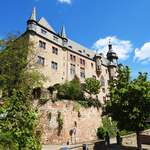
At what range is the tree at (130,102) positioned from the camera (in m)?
31.2

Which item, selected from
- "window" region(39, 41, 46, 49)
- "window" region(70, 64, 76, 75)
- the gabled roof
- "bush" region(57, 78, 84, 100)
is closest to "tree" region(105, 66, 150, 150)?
"bush" region(57, 78, 84, 100)

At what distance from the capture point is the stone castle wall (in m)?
38.5

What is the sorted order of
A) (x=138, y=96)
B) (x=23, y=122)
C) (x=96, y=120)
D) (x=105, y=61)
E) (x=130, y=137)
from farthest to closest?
(x=105, y=61), (x=96, y=120), (x=130, y=137), (x=138, y=96), (x=23, y=122)

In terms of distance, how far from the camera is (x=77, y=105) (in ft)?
144

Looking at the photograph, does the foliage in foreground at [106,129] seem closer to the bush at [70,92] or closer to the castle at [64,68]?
the castle at [64,68]

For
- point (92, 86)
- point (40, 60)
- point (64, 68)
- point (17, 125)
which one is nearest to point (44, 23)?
point (40, 60)

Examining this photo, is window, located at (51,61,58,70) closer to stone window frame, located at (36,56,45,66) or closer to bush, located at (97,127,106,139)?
stone window frame, located at (36,56,45,66)

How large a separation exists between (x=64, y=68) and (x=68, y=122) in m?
22.5

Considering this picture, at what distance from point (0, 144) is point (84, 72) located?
5892 centimetres

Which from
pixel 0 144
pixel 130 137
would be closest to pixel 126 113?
pixel 130 137

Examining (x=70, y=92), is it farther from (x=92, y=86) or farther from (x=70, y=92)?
(x=92, y=86)

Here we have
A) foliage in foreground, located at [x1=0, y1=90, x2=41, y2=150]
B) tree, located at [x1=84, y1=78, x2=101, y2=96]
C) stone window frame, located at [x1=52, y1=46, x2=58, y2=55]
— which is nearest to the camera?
foliage in foreground, located at [x1=0, y1=90, x2=41, y2=150]

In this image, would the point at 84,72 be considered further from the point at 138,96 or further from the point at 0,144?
the point at 0,144

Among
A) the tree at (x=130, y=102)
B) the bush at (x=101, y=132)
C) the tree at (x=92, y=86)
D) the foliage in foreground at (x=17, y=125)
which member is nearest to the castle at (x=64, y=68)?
the bush at (x=101, y=132)
